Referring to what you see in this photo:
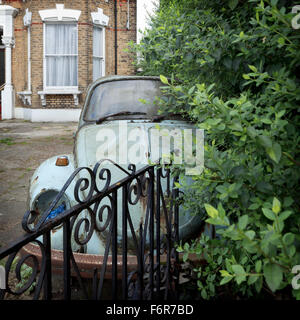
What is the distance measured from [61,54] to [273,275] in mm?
14804

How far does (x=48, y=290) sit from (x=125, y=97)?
9.83 ft

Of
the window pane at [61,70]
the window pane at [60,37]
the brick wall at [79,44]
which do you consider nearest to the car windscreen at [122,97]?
the brick wall at [79,44]

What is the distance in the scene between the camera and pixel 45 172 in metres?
3.14

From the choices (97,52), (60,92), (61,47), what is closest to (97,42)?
(97,52)

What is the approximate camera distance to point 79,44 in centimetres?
1427

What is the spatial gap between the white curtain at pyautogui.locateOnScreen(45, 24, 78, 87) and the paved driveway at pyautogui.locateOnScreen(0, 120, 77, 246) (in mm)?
1952

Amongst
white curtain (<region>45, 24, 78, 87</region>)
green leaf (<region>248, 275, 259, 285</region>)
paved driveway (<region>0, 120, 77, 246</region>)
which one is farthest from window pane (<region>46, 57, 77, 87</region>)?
green leaf (<region>248, 275, 259, 285</region>)

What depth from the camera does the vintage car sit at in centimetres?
280

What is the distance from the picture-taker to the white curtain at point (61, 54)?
14.4m

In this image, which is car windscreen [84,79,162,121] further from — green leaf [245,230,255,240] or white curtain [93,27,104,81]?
white curtain [93,27,104,81]

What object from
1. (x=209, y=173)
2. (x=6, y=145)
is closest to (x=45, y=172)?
(x=209, y=173)

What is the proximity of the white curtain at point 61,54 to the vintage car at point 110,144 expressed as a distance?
434 inches
